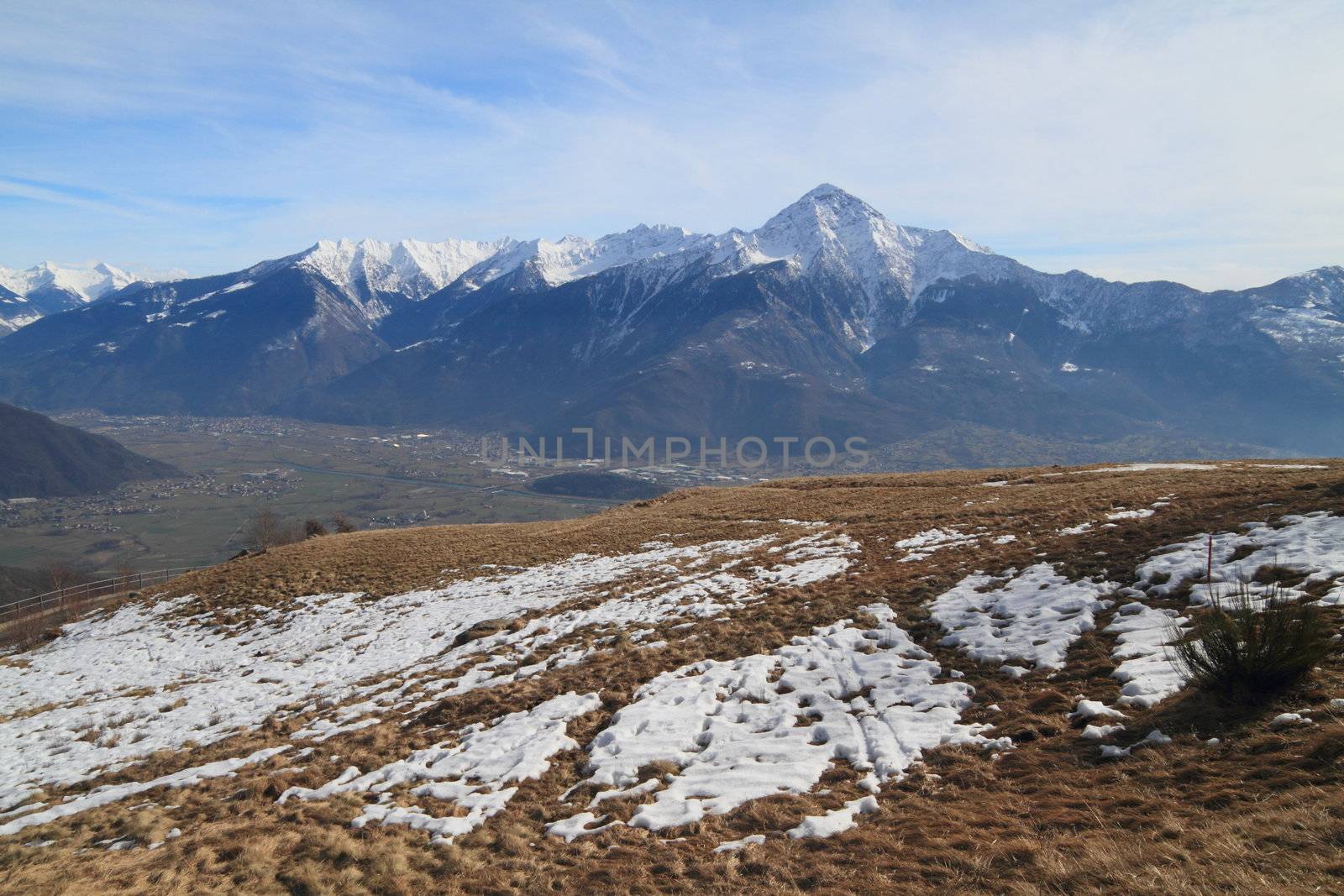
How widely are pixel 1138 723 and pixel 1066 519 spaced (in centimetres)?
1596

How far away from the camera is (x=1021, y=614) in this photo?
16.1 m

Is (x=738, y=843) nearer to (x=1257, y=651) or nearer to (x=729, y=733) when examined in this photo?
(x=729, y=733)

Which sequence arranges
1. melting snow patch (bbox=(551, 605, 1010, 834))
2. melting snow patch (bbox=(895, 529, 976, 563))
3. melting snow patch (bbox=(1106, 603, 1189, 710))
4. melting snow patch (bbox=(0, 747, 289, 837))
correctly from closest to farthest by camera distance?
melting snow patch (bbox=(551, 605, 1010, 834)), melting snow patch (bbox=(1106, 603, 1189, 710)), melting snow patch (bbox=(0, 747, 289, 837)), melting snow patch (bbox=(895, 529, 976, 563))

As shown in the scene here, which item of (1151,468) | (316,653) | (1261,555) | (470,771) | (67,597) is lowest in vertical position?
(67,597)

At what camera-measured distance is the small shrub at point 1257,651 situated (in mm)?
9859

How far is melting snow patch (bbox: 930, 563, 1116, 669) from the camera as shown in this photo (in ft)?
46.9

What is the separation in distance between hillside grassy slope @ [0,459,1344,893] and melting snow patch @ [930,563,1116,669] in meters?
0.10

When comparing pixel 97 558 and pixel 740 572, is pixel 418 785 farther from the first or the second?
pixel 97 558

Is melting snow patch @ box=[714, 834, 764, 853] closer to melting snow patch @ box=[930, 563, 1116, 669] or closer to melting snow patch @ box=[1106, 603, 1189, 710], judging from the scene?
melting snow patch @ box=[1106, 603, 1189, 710]

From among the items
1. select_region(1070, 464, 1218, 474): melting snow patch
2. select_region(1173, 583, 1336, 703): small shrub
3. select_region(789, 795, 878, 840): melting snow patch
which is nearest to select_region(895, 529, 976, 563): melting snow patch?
select_region(1173, 583, 1336, 703): small shrub

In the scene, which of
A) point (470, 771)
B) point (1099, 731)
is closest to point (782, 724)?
point (1099, 731)

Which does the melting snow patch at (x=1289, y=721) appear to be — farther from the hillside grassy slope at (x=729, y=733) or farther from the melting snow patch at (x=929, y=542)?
the melting snow patch at (x=929, y=542)

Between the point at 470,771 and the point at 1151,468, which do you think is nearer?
the point at 470,771

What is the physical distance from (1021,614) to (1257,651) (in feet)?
20.3
